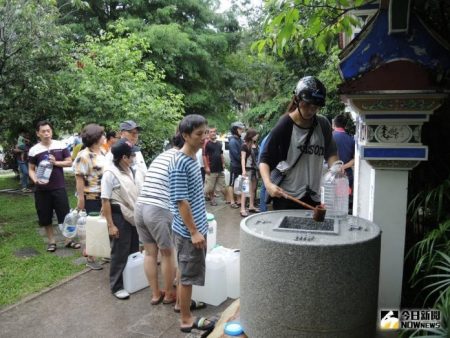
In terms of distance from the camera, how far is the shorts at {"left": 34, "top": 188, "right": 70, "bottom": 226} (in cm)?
629

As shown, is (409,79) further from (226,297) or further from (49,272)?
(49,272)

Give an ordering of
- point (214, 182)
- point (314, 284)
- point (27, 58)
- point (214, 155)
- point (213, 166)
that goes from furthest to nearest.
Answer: point (214, 182)
point (213, 166)
point (214, 155)
point (27, 58)
point (314, 284)

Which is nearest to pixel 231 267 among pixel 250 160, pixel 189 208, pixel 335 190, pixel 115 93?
pixel 189 208

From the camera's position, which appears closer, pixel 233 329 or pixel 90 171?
pixel 233 329

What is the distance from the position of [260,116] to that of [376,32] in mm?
8614

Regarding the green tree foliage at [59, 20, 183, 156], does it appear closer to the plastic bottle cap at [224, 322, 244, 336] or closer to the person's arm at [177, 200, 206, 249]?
the person's arm at [177, 200, 206, 249]

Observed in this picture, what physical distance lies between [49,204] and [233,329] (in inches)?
175

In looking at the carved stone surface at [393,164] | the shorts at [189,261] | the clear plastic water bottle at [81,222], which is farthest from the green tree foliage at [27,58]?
the carved stone surface at [393,164]

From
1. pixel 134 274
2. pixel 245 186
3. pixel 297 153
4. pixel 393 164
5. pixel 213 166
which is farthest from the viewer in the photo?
pixel 213 166

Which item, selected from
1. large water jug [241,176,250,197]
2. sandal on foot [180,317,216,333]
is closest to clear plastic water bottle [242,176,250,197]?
large water jug [241,176,250,197]

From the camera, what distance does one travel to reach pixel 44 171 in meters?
6.09

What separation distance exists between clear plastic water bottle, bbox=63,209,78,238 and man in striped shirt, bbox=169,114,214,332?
3212 mm

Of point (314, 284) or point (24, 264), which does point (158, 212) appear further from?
point (24, 264)

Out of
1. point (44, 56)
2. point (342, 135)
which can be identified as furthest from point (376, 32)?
point (44, 56)
